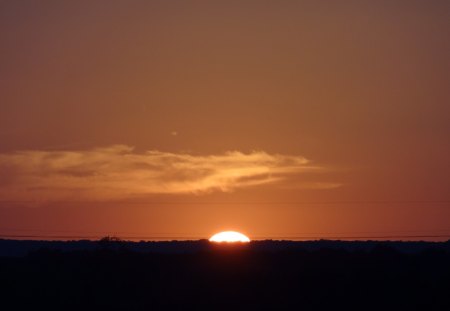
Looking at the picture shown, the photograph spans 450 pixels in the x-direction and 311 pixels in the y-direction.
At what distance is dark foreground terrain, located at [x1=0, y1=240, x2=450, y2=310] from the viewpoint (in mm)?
69750

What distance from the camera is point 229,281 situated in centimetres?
7394

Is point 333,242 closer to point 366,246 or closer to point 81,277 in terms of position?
point 366,246

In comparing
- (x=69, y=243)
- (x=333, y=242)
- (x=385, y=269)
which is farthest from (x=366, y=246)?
(x=385, y=269)

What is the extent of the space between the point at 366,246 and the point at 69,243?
39.3 metres

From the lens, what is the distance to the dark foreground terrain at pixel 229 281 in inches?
2746

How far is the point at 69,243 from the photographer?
14275cm

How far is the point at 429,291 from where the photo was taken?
72.6 meters

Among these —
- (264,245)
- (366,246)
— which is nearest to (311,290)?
(264,245)

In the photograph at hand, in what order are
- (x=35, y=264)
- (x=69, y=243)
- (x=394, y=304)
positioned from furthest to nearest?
(x=69, y=243)
(x=35, y=264)
(x=394, y=304)

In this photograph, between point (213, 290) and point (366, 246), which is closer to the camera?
point (213, 290)

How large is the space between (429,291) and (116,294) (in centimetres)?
2052

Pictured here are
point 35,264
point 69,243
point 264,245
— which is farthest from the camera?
point 69,243

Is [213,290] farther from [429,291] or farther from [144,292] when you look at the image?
→ [429,291]

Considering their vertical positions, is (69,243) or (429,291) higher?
(69,243)
